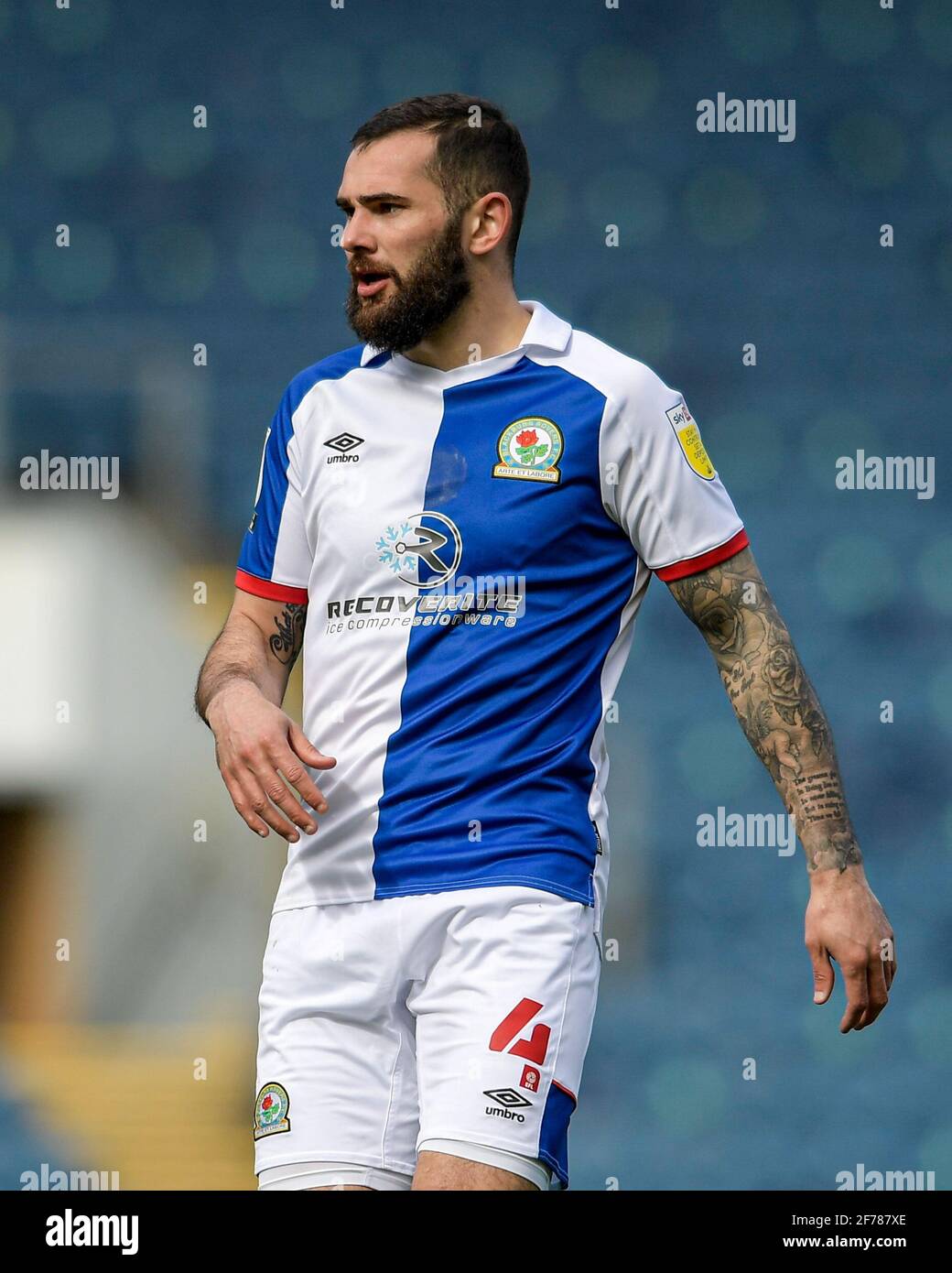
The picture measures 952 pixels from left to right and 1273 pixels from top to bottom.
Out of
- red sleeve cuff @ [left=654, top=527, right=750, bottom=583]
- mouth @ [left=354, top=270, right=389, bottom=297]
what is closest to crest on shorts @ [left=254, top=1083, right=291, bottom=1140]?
red sleeve cuff @ [left=654, top=527, right=750, bottom=583]

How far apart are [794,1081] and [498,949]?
212 centimetres

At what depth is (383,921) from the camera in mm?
2258

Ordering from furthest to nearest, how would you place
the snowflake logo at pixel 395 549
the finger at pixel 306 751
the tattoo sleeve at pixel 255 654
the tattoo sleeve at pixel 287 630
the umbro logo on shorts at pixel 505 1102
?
1. the tattoo sleeve at pixel 287 630
2. the tattoo sleeve at pixel 255 654
3. the snowflake logo at pixel 395 549
4. the finger at pixel 306 751
5. the umbro logo on shorts at pixel 505 1102

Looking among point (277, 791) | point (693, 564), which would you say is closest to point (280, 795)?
point (277, 791)

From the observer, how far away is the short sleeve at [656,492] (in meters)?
2.37

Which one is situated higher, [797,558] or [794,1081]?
[797,558]

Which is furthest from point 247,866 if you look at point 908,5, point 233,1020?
point 908,5

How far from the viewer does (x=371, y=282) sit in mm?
2477

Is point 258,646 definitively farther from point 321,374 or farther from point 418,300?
point 418,300

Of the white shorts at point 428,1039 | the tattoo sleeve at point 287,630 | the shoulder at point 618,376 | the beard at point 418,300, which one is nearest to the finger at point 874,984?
the white shorts at point 428,1039

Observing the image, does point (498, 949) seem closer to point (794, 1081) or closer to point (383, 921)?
point (383, 921)

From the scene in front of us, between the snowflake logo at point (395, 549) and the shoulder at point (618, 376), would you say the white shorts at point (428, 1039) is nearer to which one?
the snowflake logo at point (395, 549)

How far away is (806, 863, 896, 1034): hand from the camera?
2.19m

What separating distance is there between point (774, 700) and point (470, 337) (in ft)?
2.17
